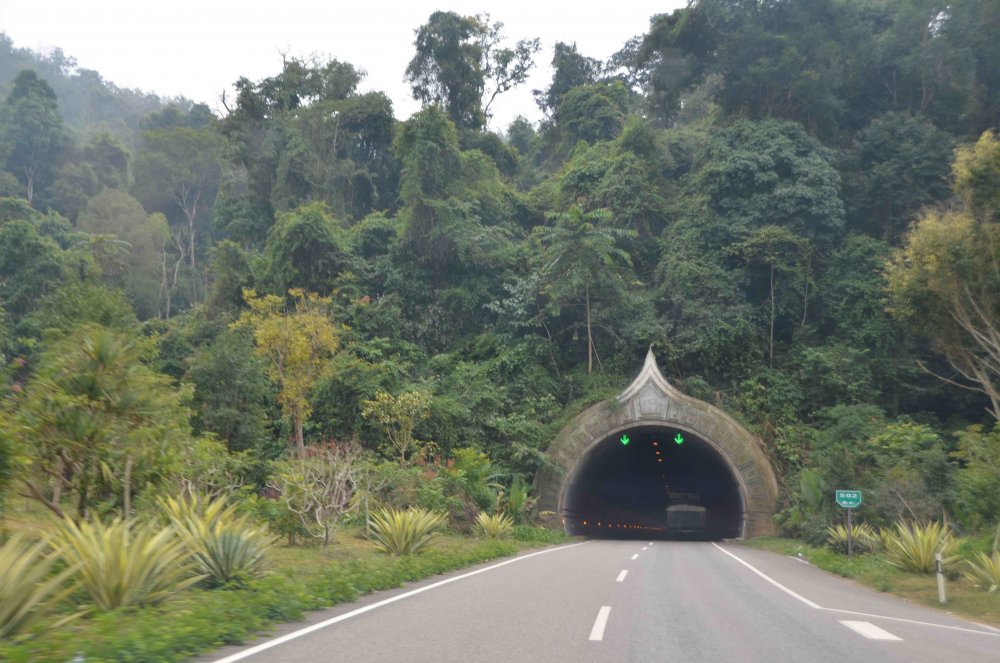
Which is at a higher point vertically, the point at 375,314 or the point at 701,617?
the point at 375,314

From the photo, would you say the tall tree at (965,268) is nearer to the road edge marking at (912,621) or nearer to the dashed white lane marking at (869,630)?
the road edge marking at (912,621)

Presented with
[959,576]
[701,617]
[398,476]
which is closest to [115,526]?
[701,617]

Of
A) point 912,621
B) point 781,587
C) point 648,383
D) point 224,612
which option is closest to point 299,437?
point 648,383

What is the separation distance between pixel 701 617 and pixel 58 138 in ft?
221

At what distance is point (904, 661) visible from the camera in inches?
283

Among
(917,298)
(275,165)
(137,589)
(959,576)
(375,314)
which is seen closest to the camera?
(137,589)

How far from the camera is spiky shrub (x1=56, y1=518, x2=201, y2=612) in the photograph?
25.4ft

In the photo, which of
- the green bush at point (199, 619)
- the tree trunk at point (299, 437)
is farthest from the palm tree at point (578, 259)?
the green bush at point (199, 619)

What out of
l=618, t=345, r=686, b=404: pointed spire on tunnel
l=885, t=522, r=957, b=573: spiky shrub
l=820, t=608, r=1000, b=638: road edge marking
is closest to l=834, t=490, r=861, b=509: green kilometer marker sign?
l=885, t=522, r=957, b=573: spiky shrub

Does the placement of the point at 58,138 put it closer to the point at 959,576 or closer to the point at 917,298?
the point at 917,298

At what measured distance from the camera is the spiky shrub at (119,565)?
25.4 ft

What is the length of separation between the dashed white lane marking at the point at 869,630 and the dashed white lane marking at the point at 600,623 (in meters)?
2.89

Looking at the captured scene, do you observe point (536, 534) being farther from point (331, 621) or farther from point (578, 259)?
point (331, 621)

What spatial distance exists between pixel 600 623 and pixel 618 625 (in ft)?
0.70
